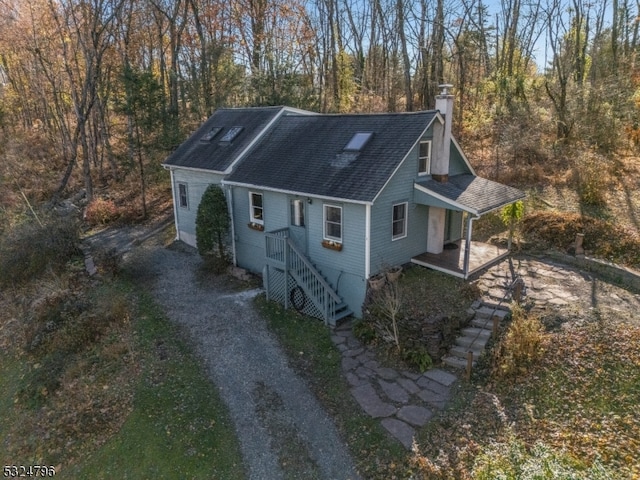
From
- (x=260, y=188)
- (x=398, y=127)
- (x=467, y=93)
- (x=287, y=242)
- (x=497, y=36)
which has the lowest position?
(x=287, y=242)

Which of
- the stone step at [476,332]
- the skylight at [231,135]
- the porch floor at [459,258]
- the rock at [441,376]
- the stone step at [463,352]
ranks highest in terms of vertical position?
the skylight at [231,135]

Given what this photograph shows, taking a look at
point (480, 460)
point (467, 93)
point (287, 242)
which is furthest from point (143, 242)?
point (467, 93)

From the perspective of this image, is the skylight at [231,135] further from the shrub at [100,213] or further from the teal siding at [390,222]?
the shrub at [100,213]

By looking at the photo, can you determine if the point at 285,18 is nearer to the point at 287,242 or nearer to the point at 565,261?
the point at 287,242

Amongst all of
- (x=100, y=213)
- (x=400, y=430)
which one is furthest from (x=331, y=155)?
(x=100, y=213)

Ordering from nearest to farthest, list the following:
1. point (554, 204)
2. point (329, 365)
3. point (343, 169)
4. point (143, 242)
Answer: point (329, 365)
point (343, 169)
point (554, 204)
point (143, 242)

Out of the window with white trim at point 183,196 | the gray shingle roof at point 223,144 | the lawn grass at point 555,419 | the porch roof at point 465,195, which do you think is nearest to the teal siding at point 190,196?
the window with white trim at point 183,196
